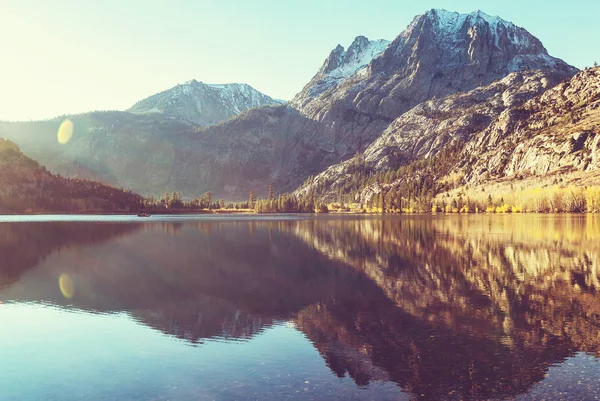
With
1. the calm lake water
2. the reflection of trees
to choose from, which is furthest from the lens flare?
the reflection of trees

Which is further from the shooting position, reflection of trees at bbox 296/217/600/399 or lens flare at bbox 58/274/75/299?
lens flare at bbox 58/274/75/299

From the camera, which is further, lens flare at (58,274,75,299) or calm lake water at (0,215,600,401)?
lens flare at (58,274,75,299)

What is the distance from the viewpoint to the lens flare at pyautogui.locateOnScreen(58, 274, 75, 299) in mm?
41044

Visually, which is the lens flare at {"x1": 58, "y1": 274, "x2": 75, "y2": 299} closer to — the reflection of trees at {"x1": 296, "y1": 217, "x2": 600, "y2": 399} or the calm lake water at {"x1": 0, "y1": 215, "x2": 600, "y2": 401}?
the calm lake water at {"x1": 0, "y1": 215, "x2": 600, "y2": 401}

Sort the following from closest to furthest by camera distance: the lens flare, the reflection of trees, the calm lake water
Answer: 1. the calm lake water
2. the reflection of trees
3. the lens flare

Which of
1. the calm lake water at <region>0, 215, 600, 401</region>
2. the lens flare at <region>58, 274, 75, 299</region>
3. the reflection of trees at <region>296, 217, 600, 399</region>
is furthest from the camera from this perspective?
the lens flare at <region>58, 274, 75, 299</region>

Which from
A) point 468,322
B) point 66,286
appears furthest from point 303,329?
point 66,286

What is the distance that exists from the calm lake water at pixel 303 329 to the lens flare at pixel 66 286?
0.27m

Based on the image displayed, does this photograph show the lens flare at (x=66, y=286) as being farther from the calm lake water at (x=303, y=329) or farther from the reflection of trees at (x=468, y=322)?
the reflection of trees at (x=468, y=322)

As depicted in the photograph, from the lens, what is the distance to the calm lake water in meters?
19.5

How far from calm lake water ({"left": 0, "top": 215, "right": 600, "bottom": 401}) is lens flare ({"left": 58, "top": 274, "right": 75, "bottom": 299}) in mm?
273

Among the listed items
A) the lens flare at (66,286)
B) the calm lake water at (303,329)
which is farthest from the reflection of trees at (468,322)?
the lens flare at (66,286)

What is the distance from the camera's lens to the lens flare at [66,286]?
135ft

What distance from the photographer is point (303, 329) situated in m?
28.9
